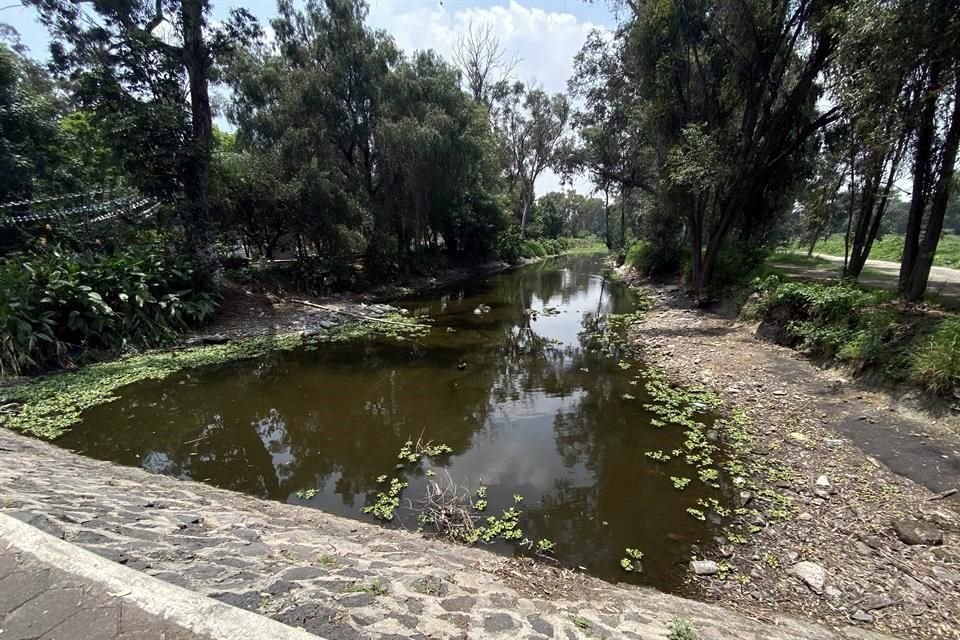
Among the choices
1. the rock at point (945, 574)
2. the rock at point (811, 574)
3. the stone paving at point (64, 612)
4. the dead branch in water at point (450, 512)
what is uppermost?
the stone paving at point (64, 612)

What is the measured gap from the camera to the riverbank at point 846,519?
9.96 ft

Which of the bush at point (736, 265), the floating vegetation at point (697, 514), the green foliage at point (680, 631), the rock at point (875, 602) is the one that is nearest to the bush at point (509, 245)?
the bush at point (736, 265)

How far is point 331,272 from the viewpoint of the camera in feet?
57.1

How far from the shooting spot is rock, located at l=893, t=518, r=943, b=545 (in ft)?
11.5

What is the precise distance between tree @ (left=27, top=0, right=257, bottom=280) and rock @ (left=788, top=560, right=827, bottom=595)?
14.9 metres

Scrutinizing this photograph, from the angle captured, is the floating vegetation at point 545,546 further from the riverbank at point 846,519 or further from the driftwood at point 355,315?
the driftwood at point 355,315

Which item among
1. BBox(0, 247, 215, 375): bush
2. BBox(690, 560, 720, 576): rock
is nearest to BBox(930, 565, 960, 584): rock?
BBox(690, 560, 720, 576): rock

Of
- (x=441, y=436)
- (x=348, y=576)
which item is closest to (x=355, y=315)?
(x=441, y=436)

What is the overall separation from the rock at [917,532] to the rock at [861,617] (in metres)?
1.10

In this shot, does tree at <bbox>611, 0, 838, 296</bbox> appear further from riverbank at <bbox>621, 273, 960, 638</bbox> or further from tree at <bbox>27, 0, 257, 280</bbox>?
tree at <bbox>27, 0, 257, 280</bbox>

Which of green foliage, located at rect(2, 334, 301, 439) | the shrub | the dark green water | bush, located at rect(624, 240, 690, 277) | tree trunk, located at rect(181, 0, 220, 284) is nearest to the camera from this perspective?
the dark green water

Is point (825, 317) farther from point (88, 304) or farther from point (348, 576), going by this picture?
point (88, 304)

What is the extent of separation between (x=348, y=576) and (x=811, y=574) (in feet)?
12.0

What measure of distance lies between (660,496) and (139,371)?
9.81m
